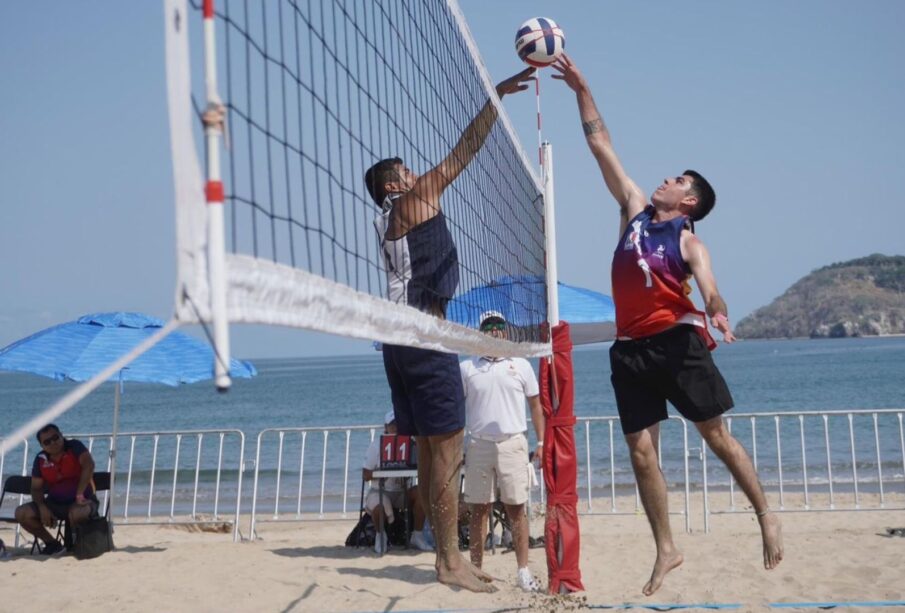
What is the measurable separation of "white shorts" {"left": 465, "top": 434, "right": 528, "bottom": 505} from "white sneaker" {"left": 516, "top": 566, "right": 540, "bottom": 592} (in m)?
0.48

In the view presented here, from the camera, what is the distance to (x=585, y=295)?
372 inches

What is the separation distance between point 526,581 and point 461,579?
0.60 meters

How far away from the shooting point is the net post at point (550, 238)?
5750 millimetres

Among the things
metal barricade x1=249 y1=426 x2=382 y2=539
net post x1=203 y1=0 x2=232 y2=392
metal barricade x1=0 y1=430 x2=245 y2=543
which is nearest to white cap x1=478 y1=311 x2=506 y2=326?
net post x1=203 y1=0 x2=232 y2=392

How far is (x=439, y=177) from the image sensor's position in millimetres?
4602

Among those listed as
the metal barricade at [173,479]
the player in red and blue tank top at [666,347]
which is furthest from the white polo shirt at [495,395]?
the metal barricade at [173,479]

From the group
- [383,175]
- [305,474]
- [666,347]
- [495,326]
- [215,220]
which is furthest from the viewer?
[305,474]

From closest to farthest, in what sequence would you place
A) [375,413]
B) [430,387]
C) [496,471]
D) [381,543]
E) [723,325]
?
[723,325], [430,387], [496,471], [381,543], [375,413]

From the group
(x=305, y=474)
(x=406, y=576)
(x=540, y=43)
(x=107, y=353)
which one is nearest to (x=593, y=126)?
(x=540, y=43)

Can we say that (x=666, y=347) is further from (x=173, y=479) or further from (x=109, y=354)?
(x=173, y=479)

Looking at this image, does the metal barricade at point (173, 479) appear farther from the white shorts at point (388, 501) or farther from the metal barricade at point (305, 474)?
the white shorts at point (388, 501)

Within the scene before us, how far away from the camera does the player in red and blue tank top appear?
4.50 m

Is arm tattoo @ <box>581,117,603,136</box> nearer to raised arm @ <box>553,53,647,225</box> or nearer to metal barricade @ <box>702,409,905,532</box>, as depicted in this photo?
raised arm @ <box>553,53,647,225</box>

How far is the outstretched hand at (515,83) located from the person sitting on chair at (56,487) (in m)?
4.59
